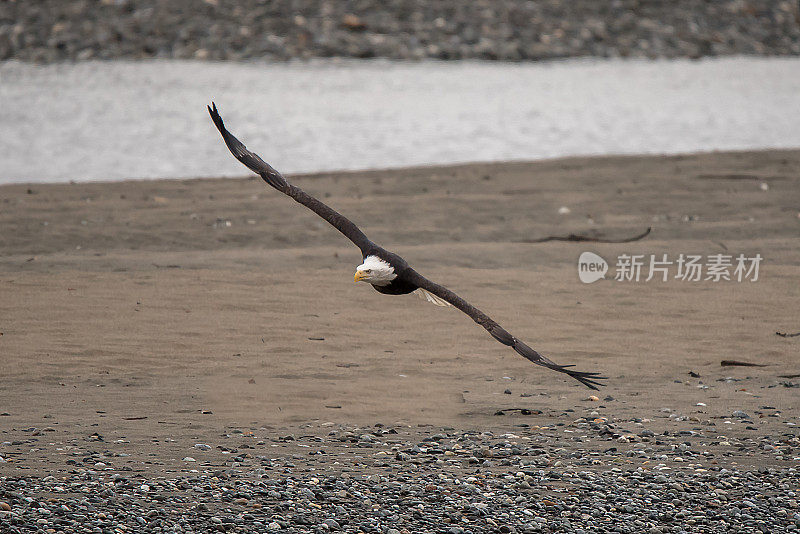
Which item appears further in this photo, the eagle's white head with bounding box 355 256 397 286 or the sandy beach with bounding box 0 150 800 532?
the eagle's white head with bounding box 355 256 397 286

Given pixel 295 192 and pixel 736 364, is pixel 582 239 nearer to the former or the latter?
pixel 736 364

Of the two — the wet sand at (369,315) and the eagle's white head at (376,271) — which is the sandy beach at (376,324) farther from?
the eagle's white head at (376,271)

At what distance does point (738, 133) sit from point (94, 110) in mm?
12843

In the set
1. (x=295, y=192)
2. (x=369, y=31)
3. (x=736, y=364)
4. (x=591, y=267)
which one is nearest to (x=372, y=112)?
(x=369, y=31)

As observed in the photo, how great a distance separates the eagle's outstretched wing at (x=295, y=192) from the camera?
8453 mm

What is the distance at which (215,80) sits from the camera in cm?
2453

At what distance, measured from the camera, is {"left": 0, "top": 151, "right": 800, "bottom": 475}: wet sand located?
26.0 ft

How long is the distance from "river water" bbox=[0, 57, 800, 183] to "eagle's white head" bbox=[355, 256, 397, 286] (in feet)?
32.8

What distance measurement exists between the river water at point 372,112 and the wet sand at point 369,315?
2.37m

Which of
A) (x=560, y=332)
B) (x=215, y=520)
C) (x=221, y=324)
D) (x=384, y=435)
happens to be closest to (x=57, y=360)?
(x=221, y=324)

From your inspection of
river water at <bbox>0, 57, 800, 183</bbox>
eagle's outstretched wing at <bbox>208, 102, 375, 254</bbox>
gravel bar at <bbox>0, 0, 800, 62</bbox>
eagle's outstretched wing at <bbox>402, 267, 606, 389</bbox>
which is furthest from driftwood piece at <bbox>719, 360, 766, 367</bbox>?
gravel bar at <bbox>0, 0, 800, 62</bbox>

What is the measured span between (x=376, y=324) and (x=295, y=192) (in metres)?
2.40

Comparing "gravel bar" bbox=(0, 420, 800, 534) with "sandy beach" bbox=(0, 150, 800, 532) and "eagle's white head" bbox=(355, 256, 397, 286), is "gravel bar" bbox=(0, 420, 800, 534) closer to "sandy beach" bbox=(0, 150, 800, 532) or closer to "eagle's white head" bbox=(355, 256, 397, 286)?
"sandy beach" bbox=(0, 150, 800, 532)

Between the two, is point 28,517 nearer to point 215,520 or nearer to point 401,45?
point 215,520
